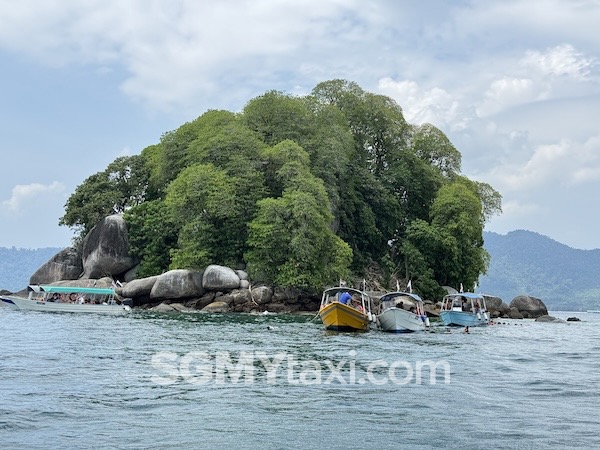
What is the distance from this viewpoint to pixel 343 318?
3912 cm

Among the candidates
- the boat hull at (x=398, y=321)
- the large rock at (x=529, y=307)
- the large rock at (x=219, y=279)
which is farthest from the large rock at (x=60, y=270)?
the large rock at (x=529, y=307)

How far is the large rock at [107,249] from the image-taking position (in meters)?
67.2

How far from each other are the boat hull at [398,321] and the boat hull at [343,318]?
5.18 feet

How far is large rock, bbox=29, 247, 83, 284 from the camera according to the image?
7081 centimetres

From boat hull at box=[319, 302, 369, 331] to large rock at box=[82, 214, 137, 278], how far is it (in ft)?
109

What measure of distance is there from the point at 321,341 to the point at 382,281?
41.3 metres

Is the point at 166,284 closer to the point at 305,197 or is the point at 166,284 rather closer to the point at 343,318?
the point at 305,197

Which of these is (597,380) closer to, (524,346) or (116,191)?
(524,346)

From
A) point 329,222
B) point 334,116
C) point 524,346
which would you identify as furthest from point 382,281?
point 524,346

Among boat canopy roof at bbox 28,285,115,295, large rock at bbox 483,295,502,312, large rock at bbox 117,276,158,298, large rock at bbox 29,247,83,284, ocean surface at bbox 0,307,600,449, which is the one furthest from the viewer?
large rock at bbox 483,295,502,312

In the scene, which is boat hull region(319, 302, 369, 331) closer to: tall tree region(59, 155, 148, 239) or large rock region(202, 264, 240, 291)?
large rock region(202, 264, 240, 291)

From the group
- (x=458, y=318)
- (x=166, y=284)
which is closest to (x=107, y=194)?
(x=166, y=284)

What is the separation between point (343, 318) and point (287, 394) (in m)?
21.9

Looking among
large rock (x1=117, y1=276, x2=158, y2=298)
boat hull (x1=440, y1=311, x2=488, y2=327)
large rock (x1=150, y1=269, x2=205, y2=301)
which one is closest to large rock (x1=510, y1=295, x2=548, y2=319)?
boat hull (x1=440, y1=311, x2=488, y2=327)
